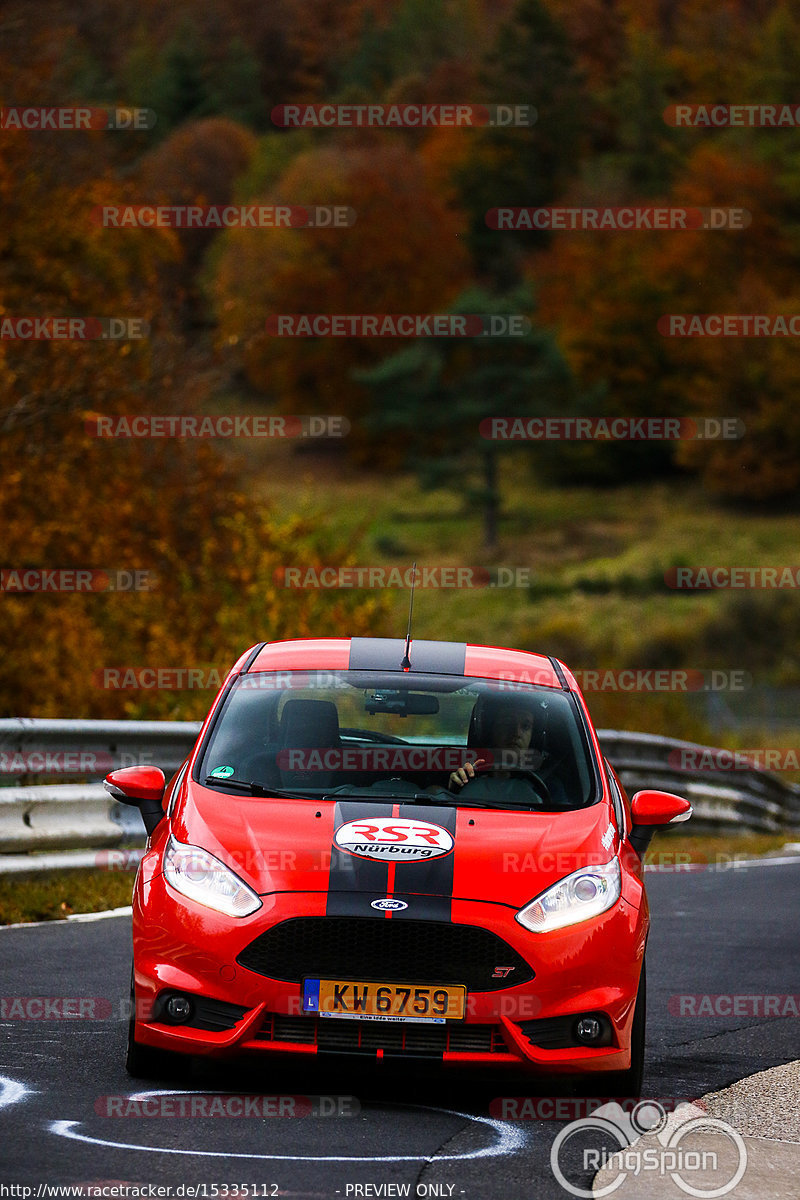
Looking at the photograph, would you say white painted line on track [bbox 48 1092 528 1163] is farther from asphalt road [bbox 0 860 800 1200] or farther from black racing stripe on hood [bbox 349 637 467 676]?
black racing stripe on hood [bbox 349 637 467 676]

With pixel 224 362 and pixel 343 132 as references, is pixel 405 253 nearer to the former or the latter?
pixel 343 132

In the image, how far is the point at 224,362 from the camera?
2534 cm

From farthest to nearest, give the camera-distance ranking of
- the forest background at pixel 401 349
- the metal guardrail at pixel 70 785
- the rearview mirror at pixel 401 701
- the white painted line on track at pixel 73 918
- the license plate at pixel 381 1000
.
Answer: the forest background at pixel 401 349, the metal guardrail at pixel 70 785, the white painted line on track at pixel 73 918, the rearview mirror at pixel 401 701, the license plate at pixel 381 1000

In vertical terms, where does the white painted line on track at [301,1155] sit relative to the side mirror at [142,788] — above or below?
below

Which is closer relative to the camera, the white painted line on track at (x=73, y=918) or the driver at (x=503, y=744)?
the driver at (x=503, y=744)

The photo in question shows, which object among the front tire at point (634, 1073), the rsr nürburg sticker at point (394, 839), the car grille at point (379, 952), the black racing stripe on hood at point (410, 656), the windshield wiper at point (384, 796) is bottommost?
the front tire at point (634, 1073)

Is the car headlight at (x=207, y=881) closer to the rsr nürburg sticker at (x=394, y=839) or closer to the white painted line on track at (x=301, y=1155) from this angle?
the rsr nürburg sticker at (x=394, y=839)

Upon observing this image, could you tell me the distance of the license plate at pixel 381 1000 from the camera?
5.90m

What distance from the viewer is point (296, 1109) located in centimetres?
591

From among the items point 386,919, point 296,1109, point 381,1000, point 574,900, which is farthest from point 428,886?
point 296,1109

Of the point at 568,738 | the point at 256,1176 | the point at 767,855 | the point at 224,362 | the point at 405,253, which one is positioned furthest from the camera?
the point at 405,253

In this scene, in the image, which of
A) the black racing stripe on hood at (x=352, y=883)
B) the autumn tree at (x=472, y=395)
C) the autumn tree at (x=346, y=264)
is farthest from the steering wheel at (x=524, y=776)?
the autumn tree at (x=346, y=264)

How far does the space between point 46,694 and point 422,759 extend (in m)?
13.9

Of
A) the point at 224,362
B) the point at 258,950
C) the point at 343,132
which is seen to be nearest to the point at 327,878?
the point at 258,950
